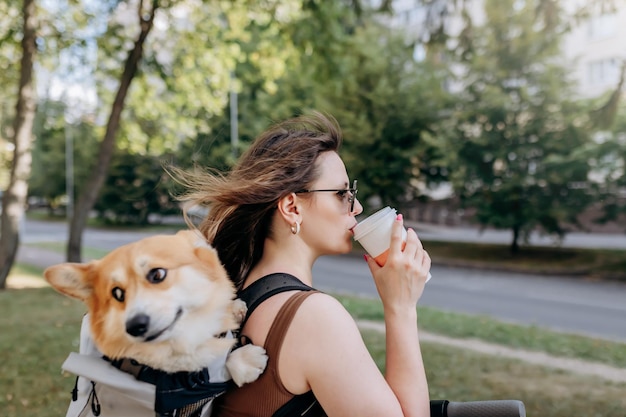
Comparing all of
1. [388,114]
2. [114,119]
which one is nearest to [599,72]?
[388,114]

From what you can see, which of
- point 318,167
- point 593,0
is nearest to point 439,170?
point 593,0

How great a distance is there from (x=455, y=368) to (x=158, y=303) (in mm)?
5351

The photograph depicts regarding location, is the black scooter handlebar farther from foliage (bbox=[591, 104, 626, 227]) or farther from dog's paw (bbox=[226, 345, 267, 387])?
foliage (bbox=[591, 104, 626, 227])

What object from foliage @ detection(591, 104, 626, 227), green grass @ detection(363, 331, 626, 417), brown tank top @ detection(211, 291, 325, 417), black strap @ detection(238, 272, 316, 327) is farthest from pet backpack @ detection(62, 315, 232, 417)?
foliage @ detection(591, 104, 626, 227)

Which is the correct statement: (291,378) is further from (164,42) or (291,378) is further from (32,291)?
(164,42)

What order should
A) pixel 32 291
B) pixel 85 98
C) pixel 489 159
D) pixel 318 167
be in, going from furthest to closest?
1. pixel 489 159
2. pixel 85 98
3. pixel 32 291
4. pixel 318 167

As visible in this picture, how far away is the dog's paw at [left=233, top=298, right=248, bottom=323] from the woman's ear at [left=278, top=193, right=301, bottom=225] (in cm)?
31

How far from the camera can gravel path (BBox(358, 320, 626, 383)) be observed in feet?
20.2

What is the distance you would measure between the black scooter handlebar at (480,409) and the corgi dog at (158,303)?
0.81 meters

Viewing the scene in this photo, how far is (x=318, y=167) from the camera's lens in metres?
1.83

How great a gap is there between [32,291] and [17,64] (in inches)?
231

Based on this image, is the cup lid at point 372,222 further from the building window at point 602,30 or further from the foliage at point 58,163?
the foliage at point 58,163

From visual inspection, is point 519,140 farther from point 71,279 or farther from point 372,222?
point 71,279

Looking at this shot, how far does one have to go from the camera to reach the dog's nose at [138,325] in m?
1.24
